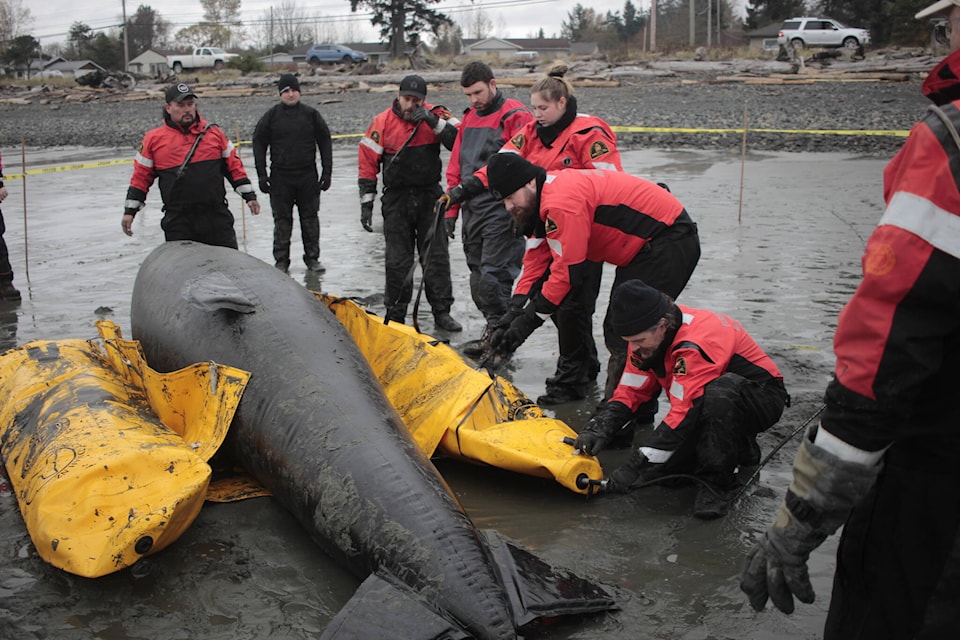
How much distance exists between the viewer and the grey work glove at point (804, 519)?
2055 millimetres

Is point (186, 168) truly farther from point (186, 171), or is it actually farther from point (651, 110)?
point (651, 110)

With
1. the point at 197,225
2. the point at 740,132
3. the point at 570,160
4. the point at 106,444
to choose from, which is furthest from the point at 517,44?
the point at 106,444

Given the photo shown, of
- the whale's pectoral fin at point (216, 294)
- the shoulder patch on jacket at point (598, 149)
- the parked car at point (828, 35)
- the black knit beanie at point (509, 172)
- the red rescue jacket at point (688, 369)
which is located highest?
the parked car at point (828, 35)

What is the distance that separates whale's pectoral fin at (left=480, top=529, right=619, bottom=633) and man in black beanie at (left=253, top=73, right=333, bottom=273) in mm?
6288

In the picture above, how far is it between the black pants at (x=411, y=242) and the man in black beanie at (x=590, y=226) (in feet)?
7.77

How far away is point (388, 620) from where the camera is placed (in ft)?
9.62

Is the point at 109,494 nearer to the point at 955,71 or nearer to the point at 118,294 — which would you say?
the point at 955,71

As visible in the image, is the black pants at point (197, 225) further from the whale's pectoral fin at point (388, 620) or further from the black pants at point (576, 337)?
the whale's pectoral fin at point (388, 620)

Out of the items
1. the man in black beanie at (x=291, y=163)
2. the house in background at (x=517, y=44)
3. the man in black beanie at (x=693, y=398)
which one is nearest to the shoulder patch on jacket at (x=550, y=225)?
the man in black beanie at (x=693, y=398)

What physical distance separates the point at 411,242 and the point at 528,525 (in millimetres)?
3958

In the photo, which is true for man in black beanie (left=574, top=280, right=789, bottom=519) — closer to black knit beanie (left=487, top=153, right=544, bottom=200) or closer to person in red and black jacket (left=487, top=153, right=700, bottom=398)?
person in red and black jacket (left=487, top=153, right=700, bottom=398)

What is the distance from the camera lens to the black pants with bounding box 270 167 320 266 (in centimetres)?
924

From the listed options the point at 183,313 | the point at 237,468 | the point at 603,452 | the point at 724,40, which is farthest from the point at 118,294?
the point at 724,40

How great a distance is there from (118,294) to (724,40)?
187ft
